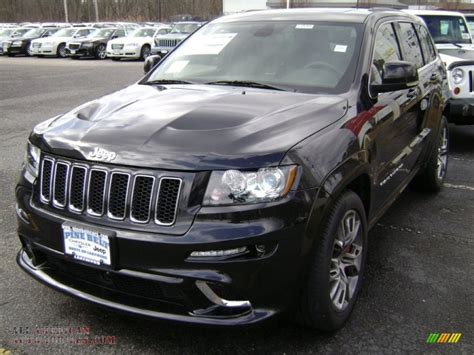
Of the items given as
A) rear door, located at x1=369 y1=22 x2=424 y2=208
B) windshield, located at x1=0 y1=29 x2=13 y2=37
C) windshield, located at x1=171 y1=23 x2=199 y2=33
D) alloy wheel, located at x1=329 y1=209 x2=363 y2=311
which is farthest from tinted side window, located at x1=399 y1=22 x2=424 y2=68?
windshield, located at x1=0 y1=29 x2=13 y2=37

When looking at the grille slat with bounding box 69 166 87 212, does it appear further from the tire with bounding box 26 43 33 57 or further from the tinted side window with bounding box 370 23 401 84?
the tire with bounding box 26 43 33 57

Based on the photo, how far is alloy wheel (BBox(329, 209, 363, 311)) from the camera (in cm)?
283

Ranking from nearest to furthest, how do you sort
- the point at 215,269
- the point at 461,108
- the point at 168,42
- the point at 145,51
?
the point at 215,269
the point at 461,108
the point at 168,42
the point at 145,51

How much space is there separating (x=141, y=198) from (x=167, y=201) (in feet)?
0.43

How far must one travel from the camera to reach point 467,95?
682cm

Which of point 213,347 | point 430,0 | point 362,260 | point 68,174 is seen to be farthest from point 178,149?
point 430,0

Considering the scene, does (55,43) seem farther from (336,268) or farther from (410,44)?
(336,268)

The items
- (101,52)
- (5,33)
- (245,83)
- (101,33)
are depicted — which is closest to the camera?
(245,83)

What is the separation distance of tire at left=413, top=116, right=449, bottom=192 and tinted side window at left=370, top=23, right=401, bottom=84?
4.37 feet

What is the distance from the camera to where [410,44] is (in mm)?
4582

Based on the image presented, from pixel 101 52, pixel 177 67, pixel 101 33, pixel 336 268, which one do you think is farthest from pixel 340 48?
pixel 101 33

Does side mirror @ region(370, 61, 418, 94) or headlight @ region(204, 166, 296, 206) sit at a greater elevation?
side mirror @ region(370, 61, 418, 94)

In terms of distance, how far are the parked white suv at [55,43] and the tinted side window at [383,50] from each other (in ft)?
86.6

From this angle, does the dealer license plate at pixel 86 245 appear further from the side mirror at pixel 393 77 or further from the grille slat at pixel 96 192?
the side mirror at pixel 393 77
